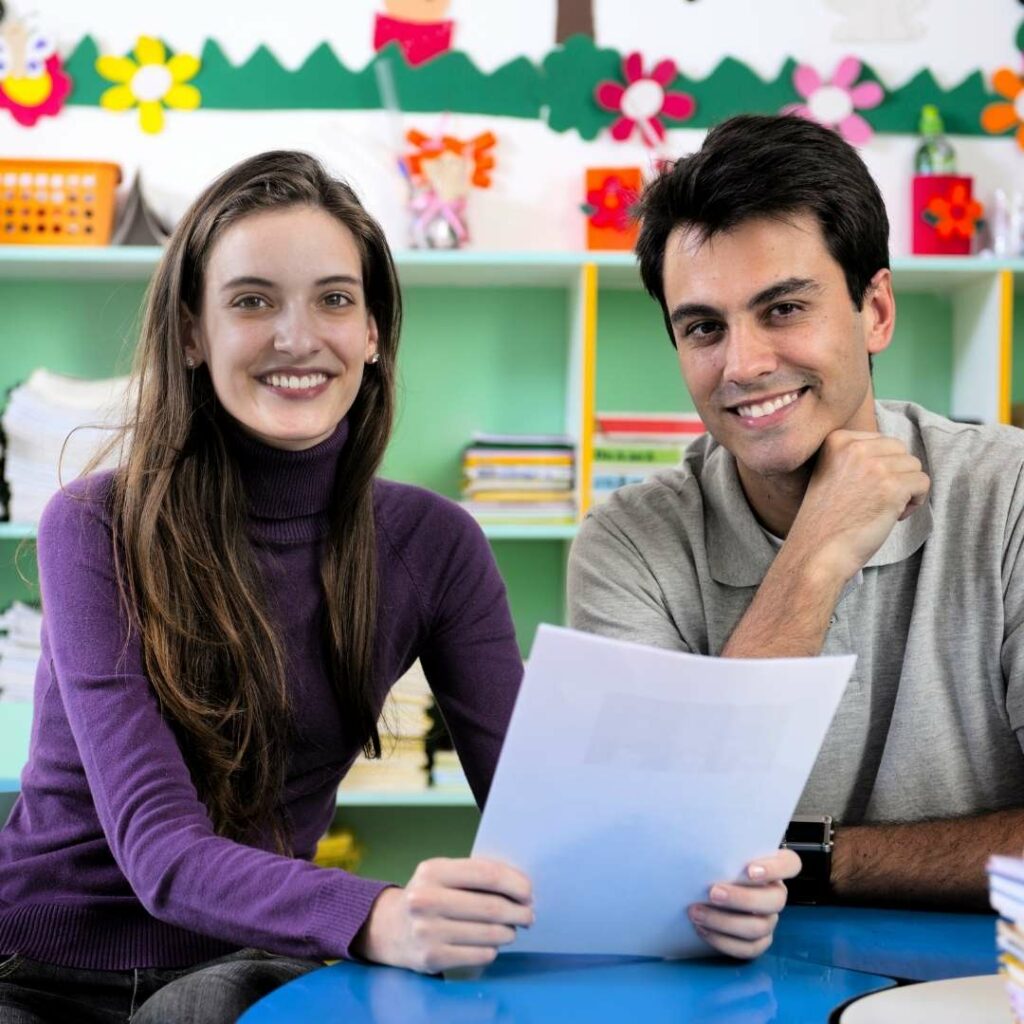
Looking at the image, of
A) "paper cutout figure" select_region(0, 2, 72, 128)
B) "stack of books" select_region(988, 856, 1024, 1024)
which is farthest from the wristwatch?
"paper cutout figure" select_region(0, 2, 72, 128)

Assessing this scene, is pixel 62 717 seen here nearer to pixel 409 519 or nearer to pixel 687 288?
pixel 409 519

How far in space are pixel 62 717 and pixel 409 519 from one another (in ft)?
1.43

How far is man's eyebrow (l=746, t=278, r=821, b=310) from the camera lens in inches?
62.4

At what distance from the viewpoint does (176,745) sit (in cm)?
133

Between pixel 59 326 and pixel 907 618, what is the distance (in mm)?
2341

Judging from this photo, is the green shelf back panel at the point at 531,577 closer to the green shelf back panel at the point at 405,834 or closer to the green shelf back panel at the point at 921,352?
the green shelf back panel at the point at 405,834

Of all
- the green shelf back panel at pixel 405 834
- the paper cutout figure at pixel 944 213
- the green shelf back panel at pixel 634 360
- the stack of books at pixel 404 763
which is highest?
the paper cutout figure at pixel 944 213

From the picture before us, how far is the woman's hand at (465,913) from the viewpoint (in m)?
1.02

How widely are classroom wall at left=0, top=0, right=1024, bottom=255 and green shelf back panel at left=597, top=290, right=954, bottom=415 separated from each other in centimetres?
18

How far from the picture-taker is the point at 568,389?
3.36 meters

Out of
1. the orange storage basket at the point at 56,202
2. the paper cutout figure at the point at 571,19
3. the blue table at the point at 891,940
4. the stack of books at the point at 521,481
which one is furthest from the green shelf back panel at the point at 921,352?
the blue table at the point at 891,940

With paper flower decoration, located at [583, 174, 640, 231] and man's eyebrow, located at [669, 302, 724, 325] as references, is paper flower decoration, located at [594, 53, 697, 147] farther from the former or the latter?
man's eyebrow, located at [669, 302, 724, 325]

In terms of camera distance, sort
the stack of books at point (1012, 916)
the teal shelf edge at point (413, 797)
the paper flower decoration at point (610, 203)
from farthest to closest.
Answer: the paper flower decoration at point (610, 203) → the teal shelf edge at point (413, 797) → the stack of books at point (1012, 916)

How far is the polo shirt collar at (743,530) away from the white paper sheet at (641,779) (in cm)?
60
